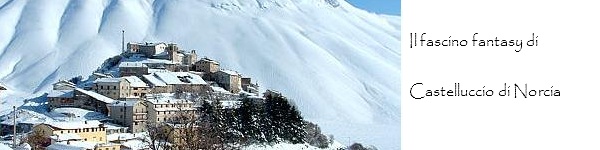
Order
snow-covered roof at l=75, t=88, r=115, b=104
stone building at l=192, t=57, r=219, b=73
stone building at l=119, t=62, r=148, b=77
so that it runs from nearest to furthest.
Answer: snow-covered roof at l=75, t=88, r=115, b=104, stone building at l=119, t=62, r=148, b=77, stone building at l=192, t=57, r=219, b=73

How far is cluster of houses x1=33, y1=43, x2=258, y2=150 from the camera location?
14.6 metres

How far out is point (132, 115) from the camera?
16422mm

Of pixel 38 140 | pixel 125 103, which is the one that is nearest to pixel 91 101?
pixel 125 103

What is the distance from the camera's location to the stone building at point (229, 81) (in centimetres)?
1994

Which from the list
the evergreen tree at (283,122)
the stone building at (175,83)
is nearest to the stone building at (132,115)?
the stone building at (175,83)

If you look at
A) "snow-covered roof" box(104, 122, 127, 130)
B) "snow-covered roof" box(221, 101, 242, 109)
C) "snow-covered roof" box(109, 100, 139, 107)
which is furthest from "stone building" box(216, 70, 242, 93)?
"snow-covered roof" box(104, 122, 127, 130)

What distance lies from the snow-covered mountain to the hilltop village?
19.6ft

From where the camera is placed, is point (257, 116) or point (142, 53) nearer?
point (257, 116)

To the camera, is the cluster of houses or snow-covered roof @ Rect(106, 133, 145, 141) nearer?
the cluster of houses
